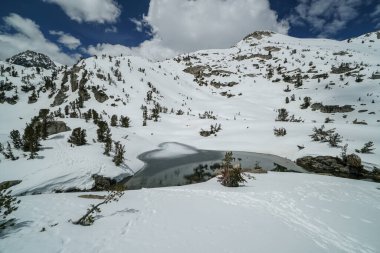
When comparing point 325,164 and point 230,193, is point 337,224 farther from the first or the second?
point 325,164

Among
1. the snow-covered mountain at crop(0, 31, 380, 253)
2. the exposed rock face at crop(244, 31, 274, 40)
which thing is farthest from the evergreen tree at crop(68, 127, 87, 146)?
the exposed rock face at crop(244, 31, 274, 40)

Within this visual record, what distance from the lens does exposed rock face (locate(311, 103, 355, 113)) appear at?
35.4 m

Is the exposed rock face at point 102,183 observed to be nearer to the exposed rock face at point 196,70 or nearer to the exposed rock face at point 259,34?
the exposed rock face at point 196,70

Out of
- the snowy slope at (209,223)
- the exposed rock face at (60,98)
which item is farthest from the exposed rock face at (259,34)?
the snowy slope at (209,223)

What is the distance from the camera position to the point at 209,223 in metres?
6.27

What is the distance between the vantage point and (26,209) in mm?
6809

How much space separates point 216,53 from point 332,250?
9258 cm

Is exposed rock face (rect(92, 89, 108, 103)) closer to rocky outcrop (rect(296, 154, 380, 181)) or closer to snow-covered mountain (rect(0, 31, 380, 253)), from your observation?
snow-covered mountain (rect(0, 31, 380, 253))

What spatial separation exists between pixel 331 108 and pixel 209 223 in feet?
129

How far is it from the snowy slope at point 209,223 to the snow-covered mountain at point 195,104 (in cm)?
587

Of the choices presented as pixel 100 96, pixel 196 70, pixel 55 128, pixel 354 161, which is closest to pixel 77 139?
pixel 55 128

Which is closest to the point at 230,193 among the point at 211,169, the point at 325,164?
the point at 211,169

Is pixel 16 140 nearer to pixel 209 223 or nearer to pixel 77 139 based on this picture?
pixel 77 139

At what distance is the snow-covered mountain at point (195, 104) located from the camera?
15440 millimetres
